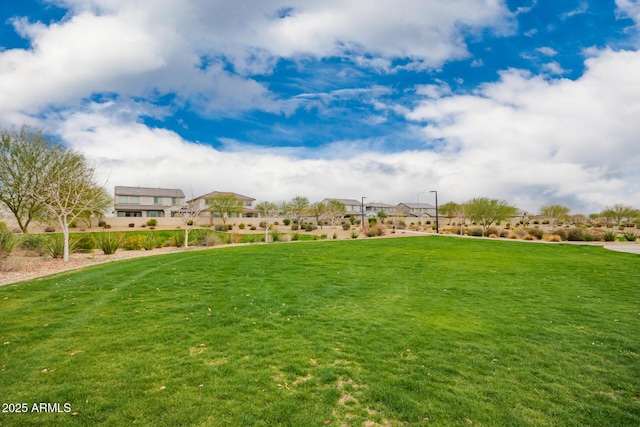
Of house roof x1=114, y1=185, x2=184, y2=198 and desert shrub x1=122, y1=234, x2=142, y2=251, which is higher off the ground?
house roof x1=114, y1=185, x2=184, y2=198

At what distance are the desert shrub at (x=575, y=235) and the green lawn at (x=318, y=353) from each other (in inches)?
1017

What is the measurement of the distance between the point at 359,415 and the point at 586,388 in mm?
3221

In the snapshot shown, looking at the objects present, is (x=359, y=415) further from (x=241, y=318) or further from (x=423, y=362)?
(x=241, y=318)

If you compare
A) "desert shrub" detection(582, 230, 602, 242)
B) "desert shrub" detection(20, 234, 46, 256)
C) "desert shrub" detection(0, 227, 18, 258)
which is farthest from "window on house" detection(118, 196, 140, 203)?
"desert shrub" detection(582, 230, 602, 242)

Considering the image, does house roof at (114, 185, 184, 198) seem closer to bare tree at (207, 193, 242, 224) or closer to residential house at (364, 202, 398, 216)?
bare tree at (207, 193, 242, 224)

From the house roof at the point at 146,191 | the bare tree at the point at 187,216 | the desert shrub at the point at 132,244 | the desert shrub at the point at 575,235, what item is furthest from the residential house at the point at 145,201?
the desert shrub at the point at 575,235

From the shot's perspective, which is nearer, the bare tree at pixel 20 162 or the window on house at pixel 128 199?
the bare tree at pixel 20 162

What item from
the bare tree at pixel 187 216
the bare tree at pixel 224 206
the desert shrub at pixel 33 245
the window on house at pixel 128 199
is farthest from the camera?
the window on house at pixel 128 199

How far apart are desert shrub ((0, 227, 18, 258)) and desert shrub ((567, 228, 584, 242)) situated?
4200cm

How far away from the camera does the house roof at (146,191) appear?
62.1m

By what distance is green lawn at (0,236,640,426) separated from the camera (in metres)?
3.81

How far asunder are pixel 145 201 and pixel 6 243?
51.5 m

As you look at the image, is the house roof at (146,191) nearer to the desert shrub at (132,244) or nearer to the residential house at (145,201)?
the residential house at (145,201)

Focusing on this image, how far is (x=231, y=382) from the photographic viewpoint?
4.33m
